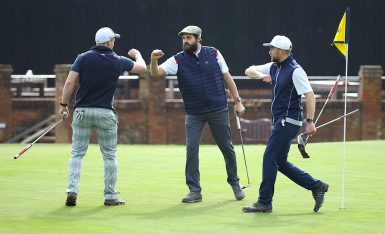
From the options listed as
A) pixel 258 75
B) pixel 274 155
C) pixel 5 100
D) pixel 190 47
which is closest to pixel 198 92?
pixel 190 47

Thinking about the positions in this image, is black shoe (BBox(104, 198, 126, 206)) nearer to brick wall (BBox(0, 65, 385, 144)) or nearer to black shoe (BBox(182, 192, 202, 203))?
black shoe (BBox(182, 192, 202, 203))

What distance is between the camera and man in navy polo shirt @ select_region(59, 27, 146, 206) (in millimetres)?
12617

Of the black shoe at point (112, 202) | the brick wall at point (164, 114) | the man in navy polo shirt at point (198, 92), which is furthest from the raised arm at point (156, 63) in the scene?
the brick wall at point (164, 114)

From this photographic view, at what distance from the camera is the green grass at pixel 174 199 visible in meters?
11.2

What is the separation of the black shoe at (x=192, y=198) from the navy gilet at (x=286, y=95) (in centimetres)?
163

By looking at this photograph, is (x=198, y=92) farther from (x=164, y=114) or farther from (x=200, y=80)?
(x=164, y=114)

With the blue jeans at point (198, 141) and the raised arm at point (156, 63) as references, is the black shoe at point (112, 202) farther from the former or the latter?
the raised arm at point (156, 63)

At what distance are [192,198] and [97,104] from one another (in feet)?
5.22

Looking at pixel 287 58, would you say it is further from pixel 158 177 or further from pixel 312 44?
pixel 312 44

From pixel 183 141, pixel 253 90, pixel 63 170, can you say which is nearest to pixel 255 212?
pixel 63 170

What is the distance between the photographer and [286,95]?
1205cm

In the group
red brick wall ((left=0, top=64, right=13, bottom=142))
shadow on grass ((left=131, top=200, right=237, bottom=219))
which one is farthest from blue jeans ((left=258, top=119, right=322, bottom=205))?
red brick wall ((left=0, top=64, right=13, bottom=142))

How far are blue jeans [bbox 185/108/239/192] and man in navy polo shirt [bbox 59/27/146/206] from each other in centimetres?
100

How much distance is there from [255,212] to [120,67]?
7.32 ft
